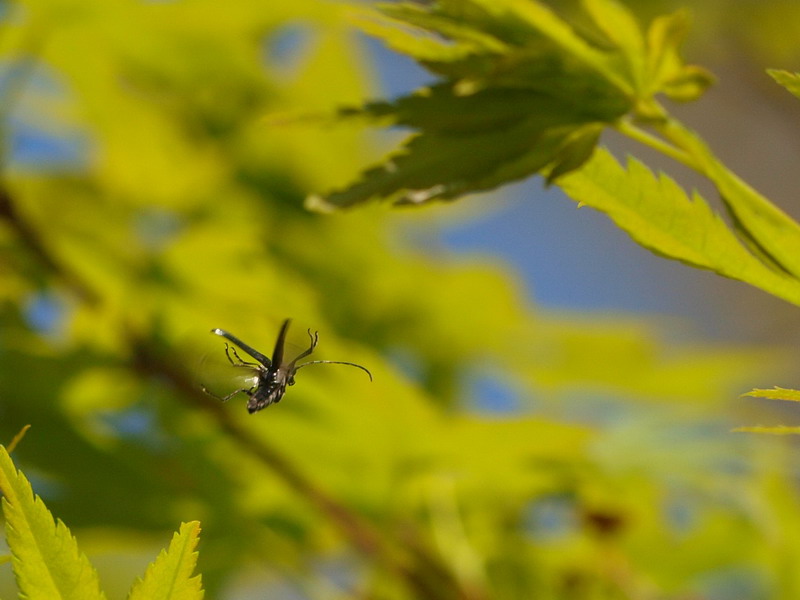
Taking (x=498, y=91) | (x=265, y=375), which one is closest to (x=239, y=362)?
(x=265, y=375)

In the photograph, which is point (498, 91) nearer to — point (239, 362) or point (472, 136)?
point (472, 136)

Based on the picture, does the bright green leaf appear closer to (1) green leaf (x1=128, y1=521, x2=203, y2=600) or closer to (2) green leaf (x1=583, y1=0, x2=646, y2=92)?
(2) green leaf (x1=583, y1=0, x2=646, y2=92)

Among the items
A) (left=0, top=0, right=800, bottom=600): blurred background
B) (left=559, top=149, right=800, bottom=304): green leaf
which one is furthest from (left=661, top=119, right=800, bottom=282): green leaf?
(left=0, top=0, right=800, bottom=600): blurred background

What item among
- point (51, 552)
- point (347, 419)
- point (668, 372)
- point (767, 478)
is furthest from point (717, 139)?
point (51, 552)

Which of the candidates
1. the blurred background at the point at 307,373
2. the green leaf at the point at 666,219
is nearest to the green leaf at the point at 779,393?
the green leaf at the point at 666,219

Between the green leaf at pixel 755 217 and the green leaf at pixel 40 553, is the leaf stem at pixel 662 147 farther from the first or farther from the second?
the green leaf at pixel 40 553

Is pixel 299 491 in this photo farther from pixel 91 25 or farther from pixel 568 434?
pixel 91 25
